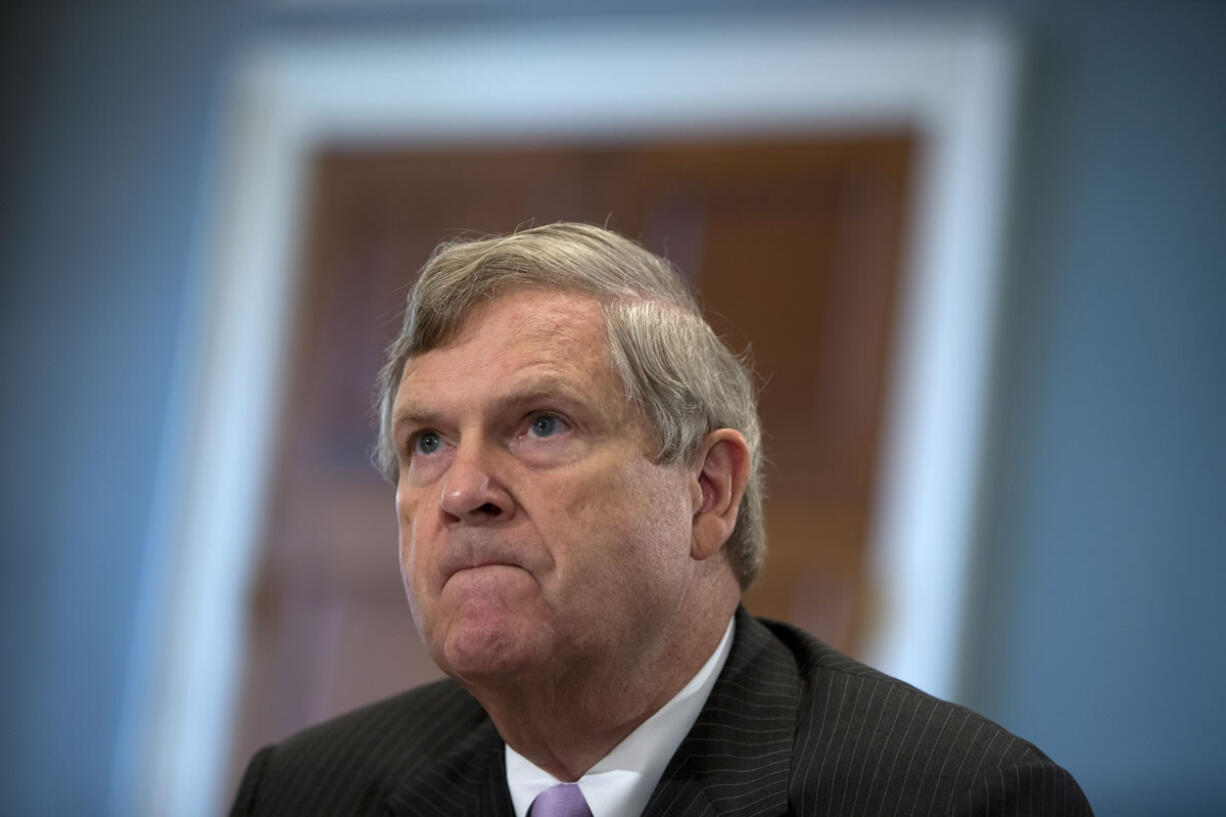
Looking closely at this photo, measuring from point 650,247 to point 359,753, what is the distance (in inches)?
92.2

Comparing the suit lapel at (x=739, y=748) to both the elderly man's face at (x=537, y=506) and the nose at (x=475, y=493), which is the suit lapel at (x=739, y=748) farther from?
the nose at (x=475, y=493)

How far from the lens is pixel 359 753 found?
202 cm

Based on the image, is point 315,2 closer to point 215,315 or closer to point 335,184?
point 335,184

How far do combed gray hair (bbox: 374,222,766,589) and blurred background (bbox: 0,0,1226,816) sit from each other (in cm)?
125

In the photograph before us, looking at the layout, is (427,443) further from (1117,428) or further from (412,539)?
(1117,428)

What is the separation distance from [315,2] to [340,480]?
1.59 meters

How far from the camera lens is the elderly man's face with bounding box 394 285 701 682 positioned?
1612 mm

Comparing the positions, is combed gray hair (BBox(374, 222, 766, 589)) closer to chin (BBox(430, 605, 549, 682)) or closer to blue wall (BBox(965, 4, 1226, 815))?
chin (BBox(430, 605, 549, 682))

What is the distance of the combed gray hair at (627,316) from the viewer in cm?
172

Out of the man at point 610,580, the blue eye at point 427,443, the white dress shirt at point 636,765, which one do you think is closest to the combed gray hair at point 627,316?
the man at point 610,580

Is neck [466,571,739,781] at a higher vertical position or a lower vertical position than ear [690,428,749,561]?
lower

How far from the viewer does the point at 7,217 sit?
4.88m

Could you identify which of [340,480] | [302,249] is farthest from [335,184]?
[340,480]

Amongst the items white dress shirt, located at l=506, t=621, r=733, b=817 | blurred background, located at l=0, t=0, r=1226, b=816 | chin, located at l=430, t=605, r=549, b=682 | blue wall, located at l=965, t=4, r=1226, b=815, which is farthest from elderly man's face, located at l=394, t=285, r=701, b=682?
blue wall, located at l=965, t=4, r=1226, b=815
